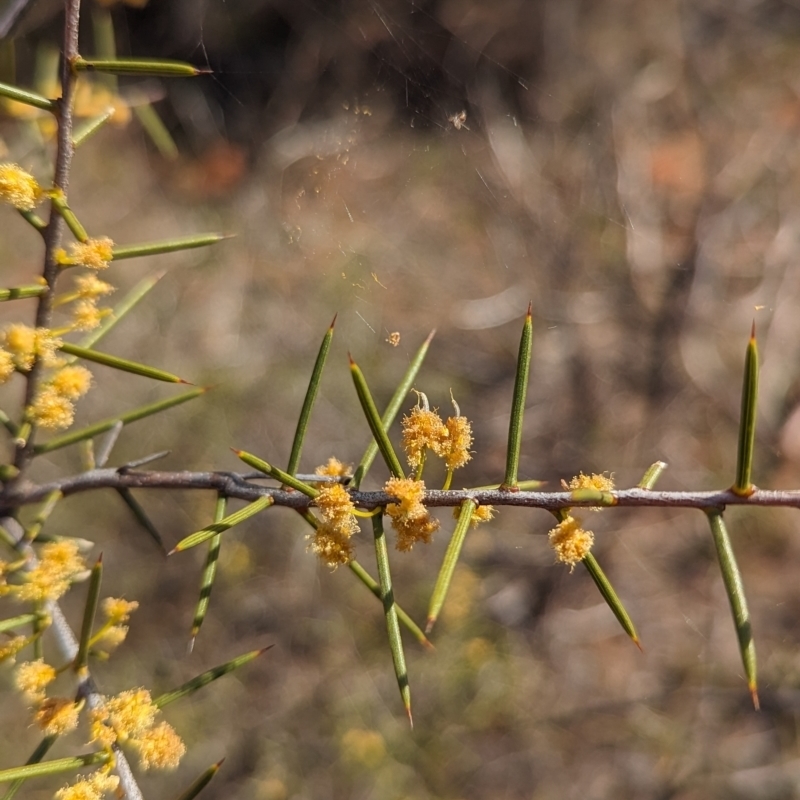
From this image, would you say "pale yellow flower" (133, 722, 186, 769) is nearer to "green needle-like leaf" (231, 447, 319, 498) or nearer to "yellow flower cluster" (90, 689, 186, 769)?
"yellow flower cluster" (90, 689, 186, 769)

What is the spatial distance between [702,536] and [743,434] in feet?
9.43

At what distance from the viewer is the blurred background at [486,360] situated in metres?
2.78

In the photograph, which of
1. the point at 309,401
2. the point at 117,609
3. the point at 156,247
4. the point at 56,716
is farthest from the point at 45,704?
the point at 156,247

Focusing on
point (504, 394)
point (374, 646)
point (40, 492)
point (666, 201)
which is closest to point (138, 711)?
point (40, 492)

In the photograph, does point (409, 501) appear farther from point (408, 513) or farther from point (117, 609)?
point (117, 609)

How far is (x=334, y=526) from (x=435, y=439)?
0.16 metres

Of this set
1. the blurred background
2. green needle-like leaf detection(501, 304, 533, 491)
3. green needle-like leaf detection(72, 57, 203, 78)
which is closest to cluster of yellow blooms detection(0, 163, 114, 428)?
green needle-like leaf detection(72, 57, 203, 78)

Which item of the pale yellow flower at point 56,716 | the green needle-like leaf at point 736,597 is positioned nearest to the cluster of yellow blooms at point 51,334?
the pale yellow flower at point 56,716

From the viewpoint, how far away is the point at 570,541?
700 millimetres

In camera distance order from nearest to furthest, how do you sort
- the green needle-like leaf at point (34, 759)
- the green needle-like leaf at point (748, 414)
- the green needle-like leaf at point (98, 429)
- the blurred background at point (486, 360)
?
the green needle-like leaf at point (748, 414) < the green needle-like leaf at point (34, 759) < the green needle-like leaf at point (98, 429) < the blurred background at point (486, 360)

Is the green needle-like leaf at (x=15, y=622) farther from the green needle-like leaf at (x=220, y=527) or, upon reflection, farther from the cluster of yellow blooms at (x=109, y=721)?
the green needle-like leaf at (x=220, y=527)

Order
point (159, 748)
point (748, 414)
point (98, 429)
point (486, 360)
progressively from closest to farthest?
point (748, 414) → point (159, 748) → point (98, 429) → point (486, 360)

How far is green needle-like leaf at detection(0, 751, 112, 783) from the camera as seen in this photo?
69cm

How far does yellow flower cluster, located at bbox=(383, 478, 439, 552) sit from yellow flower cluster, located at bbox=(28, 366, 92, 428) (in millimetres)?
433
